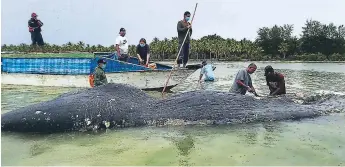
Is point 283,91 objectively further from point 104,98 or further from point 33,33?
point 33,33

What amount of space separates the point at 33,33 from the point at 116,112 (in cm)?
1277

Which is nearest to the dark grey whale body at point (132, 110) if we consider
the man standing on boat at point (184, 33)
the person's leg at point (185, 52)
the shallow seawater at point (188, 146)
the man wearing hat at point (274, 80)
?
the shallow seawater at point (188, 146)

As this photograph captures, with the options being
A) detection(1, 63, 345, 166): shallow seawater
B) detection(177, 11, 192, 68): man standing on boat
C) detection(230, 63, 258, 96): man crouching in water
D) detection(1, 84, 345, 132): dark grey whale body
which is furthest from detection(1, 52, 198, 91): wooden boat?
detection(1, 63, 345, 166): shallow seawater

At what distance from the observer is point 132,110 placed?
8445mm

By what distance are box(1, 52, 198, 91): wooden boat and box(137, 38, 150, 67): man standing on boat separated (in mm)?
401

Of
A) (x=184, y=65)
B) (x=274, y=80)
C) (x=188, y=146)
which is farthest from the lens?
(x=184, y=65)

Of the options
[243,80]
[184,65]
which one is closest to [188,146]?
[243,80]

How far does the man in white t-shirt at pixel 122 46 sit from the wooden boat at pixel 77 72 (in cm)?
32

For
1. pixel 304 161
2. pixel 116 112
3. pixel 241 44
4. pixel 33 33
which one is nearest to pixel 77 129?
pixel 116 112

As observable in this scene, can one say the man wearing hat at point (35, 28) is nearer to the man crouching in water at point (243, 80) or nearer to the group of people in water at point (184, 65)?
the group of people in water at point (184, 65)

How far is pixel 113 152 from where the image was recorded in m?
6.47

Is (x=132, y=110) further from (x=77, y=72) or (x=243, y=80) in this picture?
(x=77, y=72)

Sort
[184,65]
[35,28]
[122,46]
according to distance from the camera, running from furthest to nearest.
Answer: [35,28]
[184,65]
[122,46]

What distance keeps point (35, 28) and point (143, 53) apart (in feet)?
17.8
